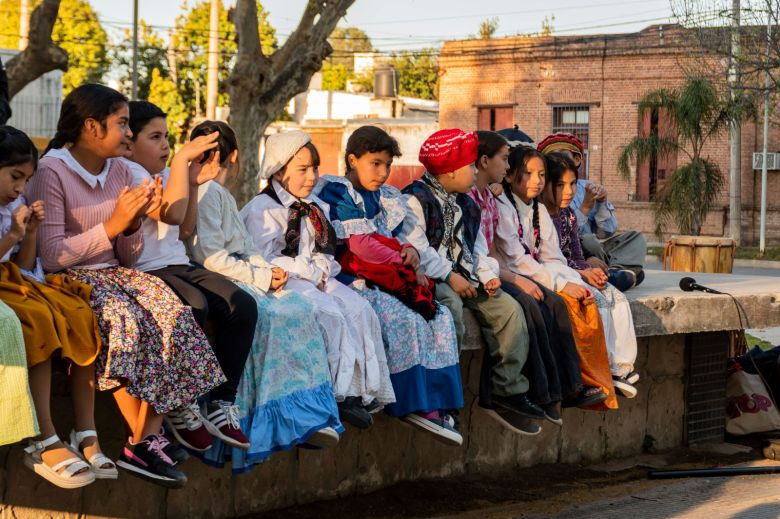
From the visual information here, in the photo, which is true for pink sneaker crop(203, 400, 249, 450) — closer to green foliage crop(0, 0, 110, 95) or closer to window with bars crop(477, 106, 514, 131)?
window with bars crop(477, 106, 514, 131)

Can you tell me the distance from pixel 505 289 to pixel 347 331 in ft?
5.07

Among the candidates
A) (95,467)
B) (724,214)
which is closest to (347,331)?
(95,467)

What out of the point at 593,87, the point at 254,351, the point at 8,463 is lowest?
the point at 8,463

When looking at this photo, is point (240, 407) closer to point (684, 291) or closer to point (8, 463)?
point (8, 463)

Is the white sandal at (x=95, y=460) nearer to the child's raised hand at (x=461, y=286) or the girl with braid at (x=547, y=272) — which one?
the child's raised hand at (x=461, y=286)

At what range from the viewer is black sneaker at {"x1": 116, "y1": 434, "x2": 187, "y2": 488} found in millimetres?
4520

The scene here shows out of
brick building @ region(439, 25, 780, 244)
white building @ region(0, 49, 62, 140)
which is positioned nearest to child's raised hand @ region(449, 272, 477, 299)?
brick building @ region(439, 25, 780, 244)

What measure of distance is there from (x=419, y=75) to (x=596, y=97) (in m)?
27.2

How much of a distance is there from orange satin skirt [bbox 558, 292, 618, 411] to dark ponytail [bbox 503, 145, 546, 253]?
0.56 m

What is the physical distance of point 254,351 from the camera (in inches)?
202

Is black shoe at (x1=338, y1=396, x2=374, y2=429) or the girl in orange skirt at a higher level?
the girl in orange skirt

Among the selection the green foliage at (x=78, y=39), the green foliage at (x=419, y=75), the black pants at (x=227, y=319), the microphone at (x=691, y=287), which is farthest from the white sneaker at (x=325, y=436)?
the green foliage at (x=419, y=75)

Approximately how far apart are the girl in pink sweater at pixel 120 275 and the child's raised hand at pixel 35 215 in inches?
7.6

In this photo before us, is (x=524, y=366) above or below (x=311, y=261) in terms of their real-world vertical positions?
below
